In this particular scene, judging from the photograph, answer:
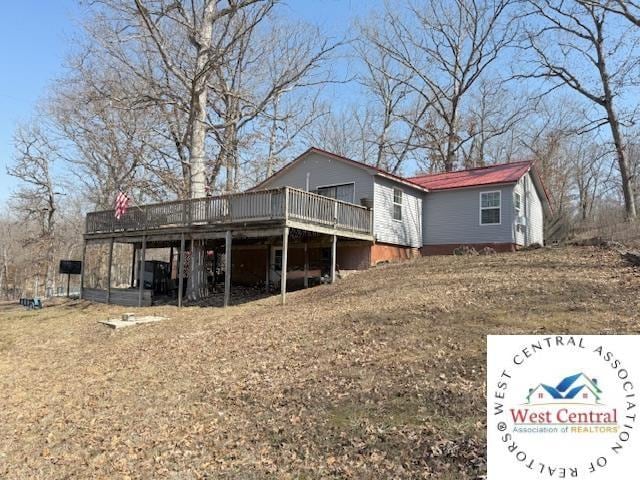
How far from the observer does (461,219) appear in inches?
781

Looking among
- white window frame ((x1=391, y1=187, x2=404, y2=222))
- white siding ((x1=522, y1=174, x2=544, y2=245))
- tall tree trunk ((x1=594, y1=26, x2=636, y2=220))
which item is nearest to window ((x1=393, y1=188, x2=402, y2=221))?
white window frame ((x1=391, y1=187, x2=404, y2=222))

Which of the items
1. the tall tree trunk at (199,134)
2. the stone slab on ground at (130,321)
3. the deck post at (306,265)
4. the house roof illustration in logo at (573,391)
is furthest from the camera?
the tall tree trunk at (199,134)

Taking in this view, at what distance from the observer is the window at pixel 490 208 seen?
1897cm

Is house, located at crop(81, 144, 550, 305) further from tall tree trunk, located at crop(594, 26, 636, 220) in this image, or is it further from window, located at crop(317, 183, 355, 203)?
tall tree trunk, located at crop(594, 26, 636, 220)

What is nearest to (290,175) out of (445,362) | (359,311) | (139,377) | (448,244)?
(448,244)

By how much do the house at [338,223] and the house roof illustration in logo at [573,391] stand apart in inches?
506

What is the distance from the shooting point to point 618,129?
2250 cm

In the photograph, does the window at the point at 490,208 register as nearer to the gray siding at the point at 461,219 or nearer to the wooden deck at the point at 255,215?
the gray siding at the point at 461,219

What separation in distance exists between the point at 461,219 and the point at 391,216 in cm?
312

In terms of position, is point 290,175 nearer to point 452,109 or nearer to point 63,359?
point 63,359

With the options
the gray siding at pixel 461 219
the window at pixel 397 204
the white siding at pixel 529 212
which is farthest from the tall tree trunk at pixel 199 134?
the white siding at pixel 529 212

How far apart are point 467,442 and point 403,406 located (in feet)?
3.61

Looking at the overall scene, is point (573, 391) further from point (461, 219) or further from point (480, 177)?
point (480, 177)

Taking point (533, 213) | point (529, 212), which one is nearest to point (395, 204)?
point (529, 212)
